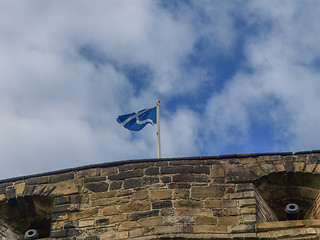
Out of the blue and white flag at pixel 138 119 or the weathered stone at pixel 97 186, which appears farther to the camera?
the blue and white flag at pixel 138 119

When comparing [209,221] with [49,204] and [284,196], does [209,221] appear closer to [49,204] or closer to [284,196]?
[284,196]

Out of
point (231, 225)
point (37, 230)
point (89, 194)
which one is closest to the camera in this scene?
point (231, 225)

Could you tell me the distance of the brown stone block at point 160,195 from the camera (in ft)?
41.5

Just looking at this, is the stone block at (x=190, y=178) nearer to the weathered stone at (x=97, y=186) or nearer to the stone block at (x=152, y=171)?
the stone block at (x=152, y=171)

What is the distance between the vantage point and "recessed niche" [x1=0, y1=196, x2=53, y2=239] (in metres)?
13.4

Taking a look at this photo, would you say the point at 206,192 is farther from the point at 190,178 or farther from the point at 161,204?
the point at 161,204

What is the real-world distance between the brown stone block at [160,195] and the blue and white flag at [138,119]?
139 inches

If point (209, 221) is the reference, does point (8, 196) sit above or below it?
above

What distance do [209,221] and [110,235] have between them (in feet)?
5.25

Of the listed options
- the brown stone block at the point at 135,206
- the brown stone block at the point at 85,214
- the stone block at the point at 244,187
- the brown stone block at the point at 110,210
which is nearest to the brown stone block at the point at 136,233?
the brown stone block at the point at 135,206

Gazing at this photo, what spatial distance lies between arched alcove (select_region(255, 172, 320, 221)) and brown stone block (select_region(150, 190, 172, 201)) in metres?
1.51

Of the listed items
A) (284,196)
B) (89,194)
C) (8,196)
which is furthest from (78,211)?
(284,196)

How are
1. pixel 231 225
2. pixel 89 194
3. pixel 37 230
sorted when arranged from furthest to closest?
pixel 37 230 → pixel 89 194 → pixel 231 225

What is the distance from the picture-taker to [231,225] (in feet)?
40.0
